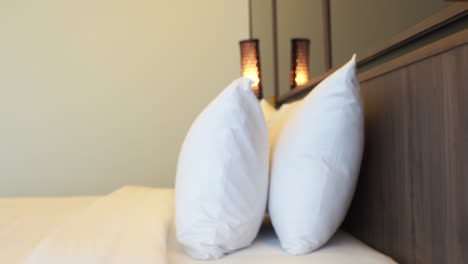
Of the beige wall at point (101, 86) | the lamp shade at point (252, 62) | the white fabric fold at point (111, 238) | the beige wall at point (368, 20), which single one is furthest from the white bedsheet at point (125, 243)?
the beige wall at point (101, 86)

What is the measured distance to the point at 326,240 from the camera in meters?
1.19

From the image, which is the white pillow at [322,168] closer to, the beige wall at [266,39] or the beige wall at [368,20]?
the beige wall at [368,20]

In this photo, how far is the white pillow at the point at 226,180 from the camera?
1131 mm

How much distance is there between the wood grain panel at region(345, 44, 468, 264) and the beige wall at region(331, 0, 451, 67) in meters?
0.13

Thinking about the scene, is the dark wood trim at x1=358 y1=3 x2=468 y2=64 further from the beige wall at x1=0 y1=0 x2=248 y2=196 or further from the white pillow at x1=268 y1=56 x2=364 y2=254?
the beige wall at x1=0 y1=0 x2=248 y2=196

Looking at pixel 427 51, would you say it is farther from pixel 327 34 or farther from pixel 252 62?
pixel 252 62

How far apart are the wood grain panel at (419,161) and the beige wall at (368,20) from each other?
128mm

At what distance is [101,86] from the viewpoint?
4047 millimetres

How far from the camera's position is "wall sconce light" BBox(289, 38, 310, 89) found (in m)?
2.45

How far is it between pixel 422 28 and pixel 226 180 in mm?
525

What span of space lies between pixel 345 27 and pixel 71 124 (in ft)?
9.30

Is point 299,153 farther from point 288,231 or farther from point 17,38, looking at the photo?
point 17,38

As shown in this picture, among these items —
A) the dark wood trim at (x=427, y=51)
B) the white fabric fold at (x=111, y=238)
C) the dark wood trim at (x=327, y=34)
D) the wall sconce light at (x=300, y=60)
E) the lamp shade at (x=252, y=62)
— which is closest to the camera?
the dark wood trim at (x=427, y=51)

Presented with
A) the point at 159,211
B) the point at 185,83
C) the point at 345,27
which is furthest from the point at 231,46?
the point at 159,211
